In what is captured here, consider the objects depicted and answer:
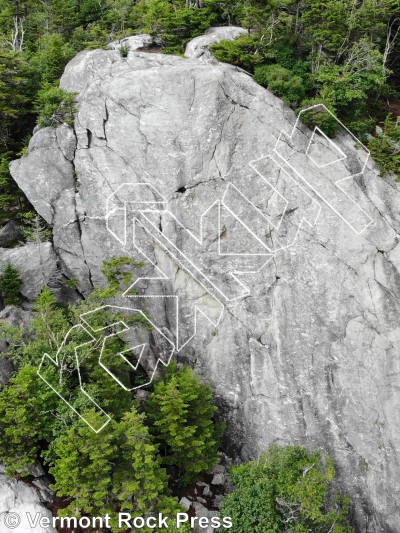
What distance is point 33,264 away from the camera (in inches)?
946

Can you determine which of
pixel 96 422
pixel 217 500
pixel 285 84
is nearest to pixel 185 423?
pixel 217 500

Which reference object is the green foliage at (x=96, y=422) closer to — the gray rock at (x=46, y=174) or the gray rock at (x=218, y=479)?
the gray rock at (x=218, y=479)

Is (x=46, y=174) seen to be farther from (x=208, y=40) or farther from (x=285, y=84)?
(x=285, y=84)

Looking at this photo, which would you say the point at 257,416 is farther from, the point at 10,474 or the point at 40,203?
the point at 40,203

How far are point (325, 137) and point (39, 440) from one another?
1898 centimetres

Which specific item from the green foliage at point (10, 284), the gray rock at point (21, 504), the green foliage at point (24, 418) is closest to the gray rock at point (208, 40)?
the green foliage at point (10, 284)

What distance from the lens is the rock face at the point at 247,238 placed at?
20250 millimetres

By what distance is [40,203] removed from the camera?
80.7ft

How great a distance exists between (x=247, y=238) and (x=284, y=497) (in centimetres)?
1131

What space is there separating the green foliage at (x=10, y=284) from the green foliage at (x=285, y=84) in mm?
Answer: 15748

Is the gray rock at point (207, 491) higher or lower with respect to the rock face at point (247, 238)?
lower

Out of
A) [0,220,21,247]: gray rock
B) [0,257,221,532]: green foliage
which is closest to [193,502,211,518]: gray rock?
[0,257,221,532]: green foliage

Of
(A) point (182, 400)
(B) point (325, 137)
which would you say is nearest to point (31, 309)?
(A) point (182, 400)

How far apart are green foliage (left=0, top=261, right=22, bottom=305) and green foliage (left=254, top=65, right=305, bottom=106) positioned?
15748 mm
